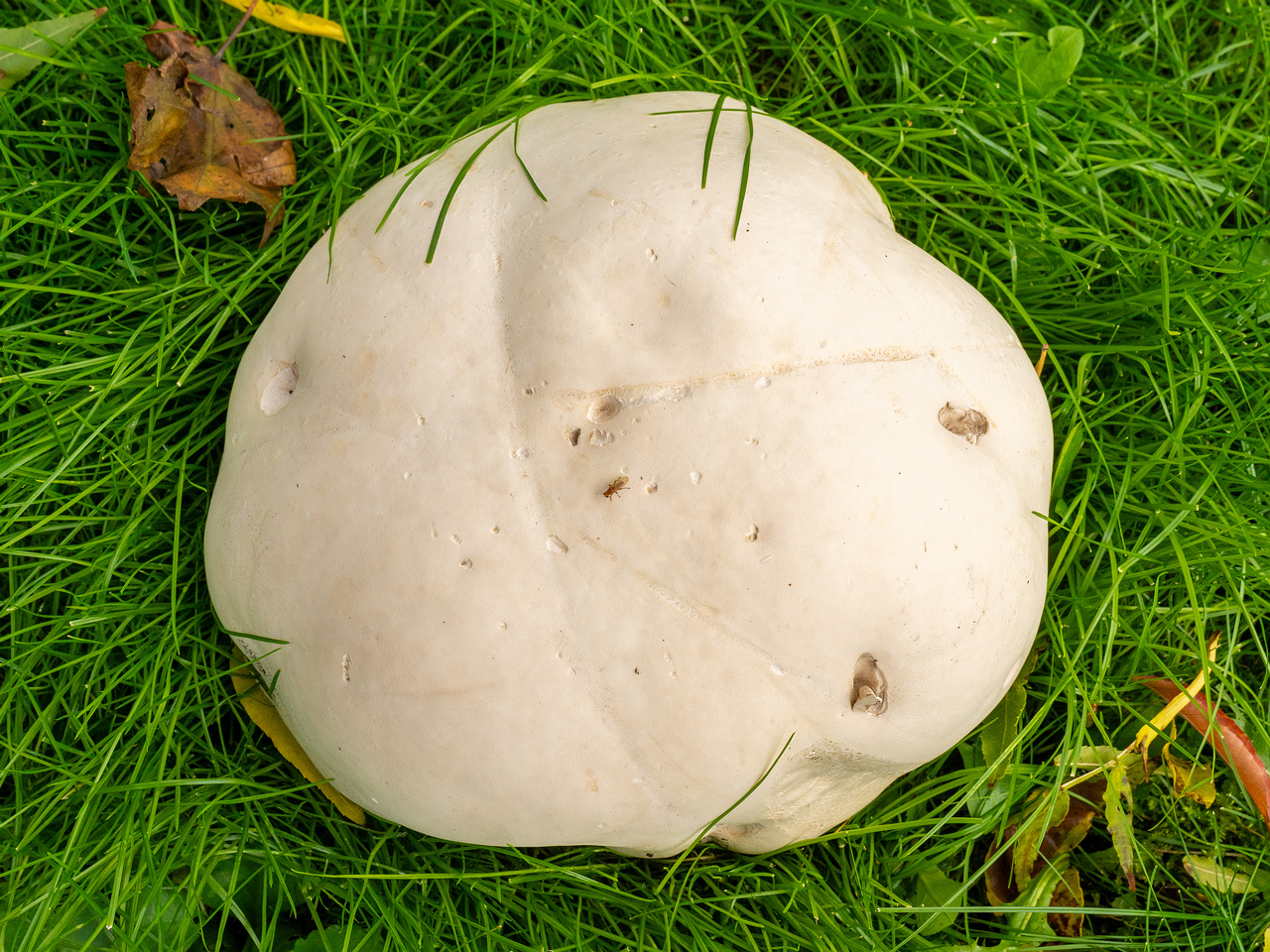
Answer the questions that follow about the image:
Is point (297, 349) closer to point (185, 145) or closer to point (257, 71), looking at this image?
point (185, 145)

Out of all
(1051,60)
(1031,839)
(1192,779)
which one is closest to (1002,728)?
(1031,839)

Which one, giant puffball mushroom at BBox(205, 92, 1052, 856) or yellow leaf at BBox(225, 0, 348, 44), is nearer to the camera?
giant puffball mushroom at BBox(205, 92, 1052, 856)

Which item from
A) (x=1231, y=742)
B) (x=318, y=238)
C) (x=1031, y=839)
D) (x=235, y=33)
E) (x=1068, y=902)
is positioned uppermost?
(x=235, y=33)

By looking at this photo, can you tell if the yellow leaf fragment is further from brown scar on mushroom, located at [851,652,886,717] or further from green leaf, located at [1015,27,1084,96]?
green leaf, located at [1015,27,1084,96]

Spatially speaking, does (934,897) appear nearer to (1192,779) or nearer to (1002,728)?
(1002,728)

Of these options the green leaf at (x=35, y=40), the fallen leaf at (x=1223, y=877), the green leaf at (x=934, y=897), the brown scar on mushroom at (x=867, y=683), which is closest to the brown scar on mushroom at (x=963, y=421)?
the brown scar on mushroom at (x=867, y=683)

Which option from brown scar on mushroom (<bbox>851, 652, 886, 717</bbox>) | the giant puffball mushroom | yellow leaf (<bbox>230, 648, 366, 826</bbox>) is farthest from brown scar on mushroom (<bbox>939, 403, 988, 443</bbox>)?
Answer: yellow leaf (<bbox>230, 648, 366, 826</bbox>)
